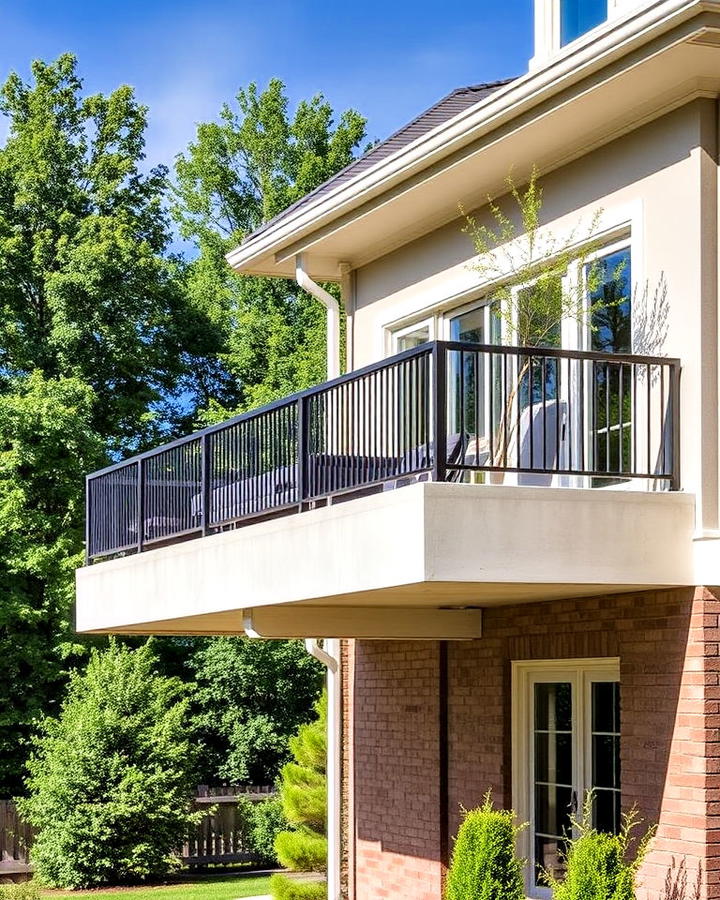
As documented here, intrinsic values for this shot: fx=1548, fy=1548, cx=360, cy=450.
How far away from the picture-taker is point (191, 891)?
2211 cm

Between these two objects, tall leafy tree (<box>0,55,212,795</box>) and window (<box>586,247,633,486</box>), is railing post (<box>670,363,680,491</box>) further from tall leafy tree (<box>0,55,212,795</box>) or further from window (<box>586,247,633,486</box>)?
tall leafy tree (<box>0,55,212,795</box>)

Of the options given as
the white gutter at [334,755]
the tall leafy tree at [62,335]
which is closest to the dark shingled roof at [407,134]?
the white gutter at [334,755]

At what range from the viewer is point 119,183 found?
115 ft

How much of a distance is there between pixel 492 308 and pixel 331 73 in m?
38.9

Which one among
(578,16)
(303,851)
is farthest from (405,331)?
(303,851)

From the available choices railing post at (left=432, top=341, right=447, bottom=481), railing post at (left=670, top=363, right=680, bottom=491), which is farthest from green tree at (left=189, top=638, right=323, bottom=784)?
railing post at (left=432, top=341, right=447, bottom=481)

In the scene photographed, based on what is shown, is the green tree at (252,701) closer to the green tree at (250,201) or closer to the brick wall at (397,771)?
the green tree at (250,201)

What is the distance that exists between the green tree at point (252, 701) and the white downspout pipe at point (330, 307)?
15.9m

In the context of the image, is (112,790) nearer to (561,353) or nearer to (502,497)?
(502,497)

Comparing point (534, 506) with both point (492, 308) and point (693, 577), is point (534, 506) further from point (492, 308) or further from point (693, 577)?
point (492, 308)

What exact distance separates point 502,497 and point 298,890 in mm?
9277

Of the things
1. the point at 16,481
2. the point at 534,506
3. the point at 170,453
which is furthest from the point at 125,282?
the point at 534,506

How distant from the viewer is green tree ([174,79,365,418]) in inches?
1471

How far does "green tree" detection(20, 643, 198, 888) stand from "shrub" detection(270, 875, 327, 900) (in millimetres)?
5318
